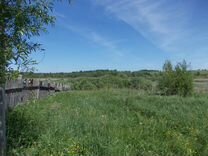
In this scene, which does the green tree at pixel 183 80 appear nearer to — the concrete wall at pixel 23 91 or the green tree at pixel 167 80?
the green tree at pixel 167 80

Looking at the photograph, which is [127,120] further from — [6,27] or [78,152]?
[6,27]

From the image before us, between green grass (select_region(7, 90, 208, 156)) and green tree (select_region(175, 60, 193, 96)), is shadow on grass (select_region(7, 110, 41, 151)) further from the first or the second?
green tree (select_region(175, 60, 193, 96))

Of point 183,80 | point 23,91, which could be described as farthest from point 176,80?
point 23,91

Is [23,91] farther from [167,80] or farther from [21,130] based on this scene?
[167,80]

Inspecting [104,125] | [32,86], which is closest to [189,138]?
[104,125]

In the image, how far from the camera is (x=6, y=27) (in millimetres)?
6359

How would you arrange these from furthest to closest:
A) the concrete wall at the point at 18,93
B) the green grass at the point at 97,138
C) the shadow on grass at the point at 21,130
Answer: the shadow on grass at the point at 21,130 < the green grass at the point at 97,138 < the concrete wall at the point at 18,93

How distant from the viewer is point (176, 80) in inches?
1391

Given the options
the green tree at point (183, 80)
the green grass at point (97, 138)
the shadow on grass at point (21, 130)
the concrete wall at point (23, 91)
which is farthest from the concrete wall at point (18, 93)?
the green tree at point (183, 80)

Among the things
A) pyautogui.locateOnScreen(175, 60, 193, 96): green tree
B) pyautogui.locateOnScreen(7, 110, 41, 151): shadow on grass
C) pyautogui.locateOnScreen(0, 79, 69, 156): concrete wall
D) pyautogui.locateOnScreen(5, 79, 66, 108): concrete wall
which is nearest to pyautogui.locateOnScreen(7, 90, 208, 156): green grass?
pyautogui.locateOnScreen(7, 110, 41, 151): shadow on grass

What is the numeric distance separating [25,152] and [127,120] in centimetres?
512

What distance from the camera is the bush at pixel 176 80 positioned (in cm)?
3491

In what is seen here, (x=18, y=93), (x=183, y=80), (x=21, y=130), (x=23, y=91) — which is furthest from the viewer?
(x=183, y=80)

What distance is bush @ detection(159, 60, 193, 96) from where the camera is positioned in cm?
3491
